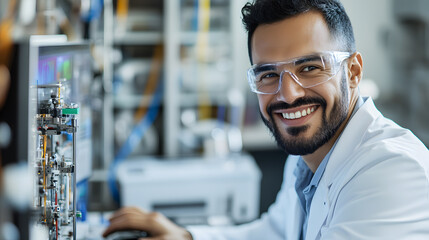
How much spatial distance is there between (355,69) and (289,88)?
0.77ft

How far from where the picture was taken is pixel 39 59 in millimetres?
1202

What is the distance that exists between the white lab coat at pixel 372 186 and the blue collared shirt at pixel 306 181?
59 mm

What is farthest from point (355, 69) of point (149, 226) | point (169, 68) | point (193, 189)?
point (169, 68)

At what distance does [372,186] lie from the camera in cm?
122

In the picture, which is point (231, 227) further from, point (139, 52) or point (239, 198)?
point (139, 52)

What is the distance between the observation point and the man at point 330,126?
3.97 ft

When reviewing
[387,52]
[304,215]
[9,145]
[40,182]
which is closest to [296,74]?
[304,215]

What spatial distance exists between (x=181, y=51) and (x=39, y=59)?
273 cm

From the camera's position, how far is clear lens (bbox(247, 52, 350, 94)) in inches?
53.9

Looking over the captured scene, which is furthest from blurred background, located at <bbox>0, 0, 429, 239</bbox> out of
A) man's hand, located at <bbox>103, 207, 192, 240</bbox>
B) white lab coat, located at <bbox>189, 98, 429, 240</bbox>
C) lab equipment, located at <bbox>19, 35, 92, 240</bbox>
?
white lab coat, located at <bbox>189, 98, 429, 240</bbox>

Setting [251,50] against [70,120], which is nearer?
[70,120]

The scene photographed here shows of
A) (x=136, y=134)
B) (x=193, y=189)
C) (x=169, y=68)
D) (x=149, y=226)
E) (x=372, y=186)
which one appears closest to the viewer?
(x=372, y=186)

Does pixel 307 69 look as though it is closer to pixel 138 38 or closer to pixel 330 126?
pixel 330 126

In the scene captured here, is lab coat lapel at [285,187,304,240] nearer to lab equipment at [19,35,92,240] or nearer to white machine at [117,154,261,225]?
lab equipment at [19,35,92,240]
